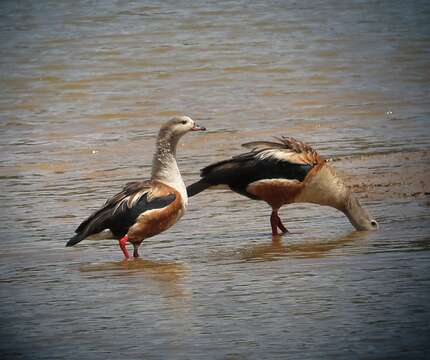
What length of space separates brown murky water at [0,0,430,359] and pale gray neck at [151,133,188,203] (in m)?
0.58

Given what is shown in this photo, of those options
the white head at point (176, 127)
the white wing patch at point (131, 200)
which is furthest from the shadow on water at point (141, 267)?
the white head at point (176, 127)

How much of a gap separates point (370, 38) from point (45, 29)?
27.1ft

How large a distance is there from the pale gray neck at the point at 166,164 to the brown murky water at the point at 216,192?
579mm

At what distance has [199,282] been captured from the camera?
30.6 ft

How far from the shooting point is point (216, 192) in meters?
13.3

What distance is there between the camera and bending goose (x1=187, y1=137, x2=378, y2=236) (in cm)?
1163

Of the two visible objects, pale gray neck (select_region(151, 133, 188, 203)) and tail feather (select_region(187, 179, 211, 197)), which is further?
tail feather (select_region(187, 179, 211, 197))

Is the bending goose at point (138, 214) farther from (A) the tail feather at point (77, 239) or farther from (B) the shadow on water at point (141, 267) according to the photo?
(B) the shadow on water at point (141, 267)

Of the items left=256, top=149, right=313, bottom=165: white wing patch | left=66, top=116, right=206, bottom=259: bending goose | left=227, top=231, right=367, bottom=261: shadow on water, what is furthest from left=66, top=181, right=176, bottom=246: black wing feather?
left=256, top=149, right=313, bottom=165: white wing patch

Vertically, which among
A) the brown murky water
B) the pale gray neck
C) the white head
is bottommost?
the brown murky water

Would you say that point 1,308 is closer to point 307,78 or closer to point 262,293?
point 262,293

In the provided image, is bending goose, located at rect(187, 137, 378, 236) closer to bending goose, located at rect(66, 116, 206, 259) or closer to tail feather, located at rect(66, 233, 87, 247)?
bending goose, located at rect(66, 116, 206, 259)

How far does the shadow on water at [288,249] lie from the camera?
401 inches

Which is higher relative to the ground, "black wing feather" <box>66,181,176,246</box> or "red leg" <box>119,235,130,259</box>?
"black wing feather" <box>66,181,176,246</box>
